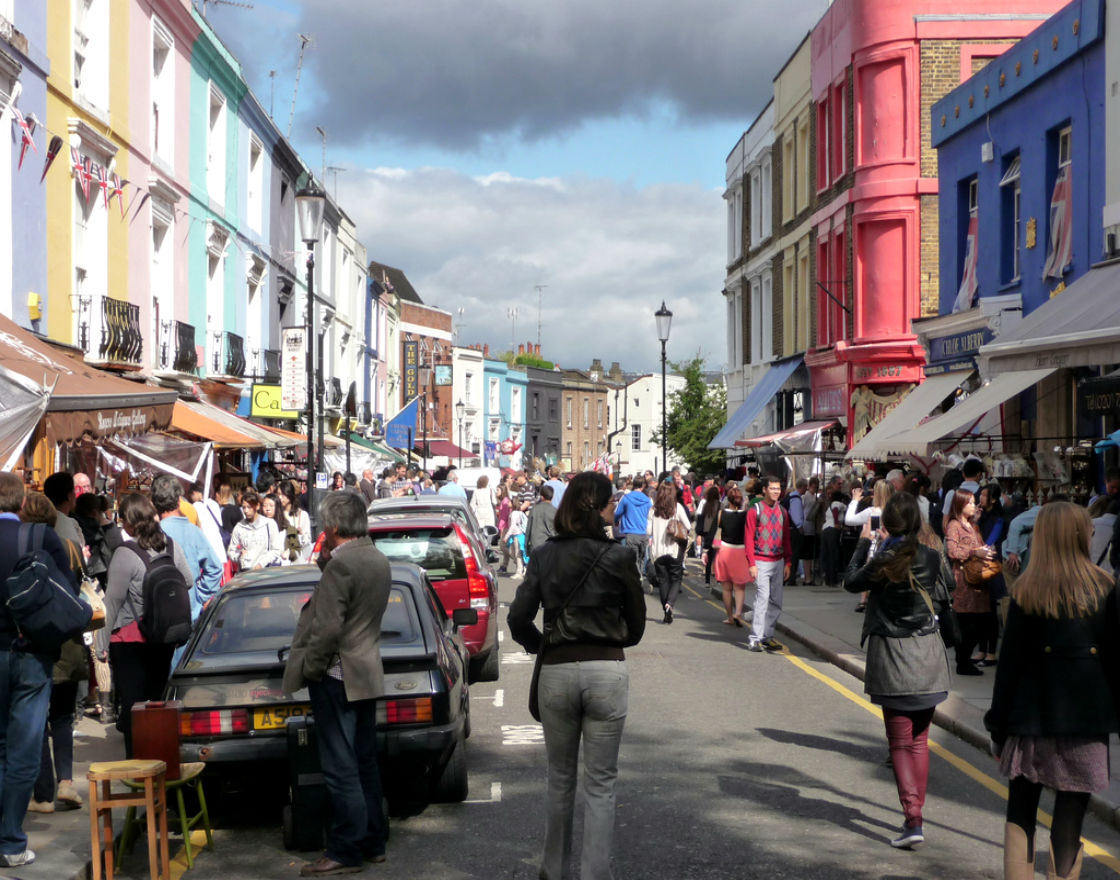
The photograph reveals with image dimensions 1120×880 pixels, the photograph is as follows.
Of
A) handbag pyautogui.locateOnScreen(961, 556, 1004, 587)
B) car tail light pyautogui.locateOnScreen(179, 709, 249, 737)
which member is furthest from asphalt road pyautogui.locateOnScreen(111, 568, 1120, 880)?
handbag pyautogui.locateOnScreen(961, 556, 1004, 587)

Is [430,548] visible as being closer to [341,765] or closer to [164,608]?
[164,608]

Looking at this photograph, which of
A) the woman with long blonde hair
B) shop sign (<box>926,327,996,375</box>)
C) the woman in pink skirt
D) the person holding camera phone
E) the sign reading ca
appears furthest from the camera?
the sign reading ca

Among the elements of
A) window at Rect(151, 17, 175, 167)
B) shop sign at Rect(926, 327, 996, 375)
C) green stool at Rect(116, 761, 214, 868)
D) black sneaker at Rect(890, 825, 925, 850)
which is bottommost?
black sneaker at Rect(890, 825, 925, 850)

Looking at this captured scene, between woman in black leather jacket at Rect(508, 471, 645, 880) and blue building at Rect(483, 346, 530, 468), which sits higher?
blue building at Rect(483, 346, 530, 468)

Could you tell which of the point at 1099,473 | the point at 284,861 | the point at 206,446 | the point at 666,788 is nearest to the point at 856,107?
the point at 1099,473

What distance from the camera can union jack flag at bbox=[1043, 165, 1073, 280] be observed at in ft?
57.4

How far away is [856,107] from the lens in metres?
28.6

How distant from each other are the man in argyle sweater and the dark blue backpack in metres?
8.96

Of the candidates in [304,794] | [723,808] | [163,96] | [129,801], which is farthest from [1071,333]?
[163,96]

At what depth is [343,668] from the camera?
21.6 feet

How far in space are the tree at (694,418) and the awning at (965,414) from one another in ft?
141

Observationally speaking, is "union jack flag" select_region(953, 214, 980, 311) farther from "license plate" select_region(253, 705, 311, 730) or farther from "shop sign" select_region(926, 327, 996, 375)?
"license plate" select_region(253, 705, 311, 730)

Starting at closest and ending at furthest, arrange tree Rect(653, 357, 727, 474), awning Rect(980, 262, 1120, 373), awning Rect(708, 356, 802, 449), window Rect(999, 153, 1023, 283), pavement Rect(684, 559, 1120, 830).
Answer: pavement Rect(684, 559, 1120, 830)
awning Rect(980, 262, 1120, 373)
window Rect(999, 153, 1023, 283)
awning Rect(708, 356, 802, 449)
tree Rect(653, 357, 727, 474)

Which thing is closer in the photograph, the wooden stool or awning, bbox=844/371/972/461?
the wooden stool
